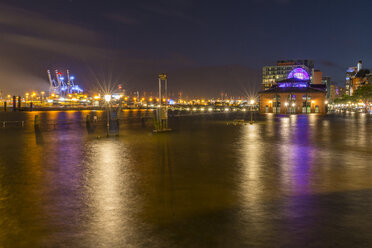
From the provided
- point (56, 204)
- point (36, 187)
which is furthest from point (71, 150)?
point (56, 204)

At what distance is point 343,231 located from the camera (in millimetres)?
5727

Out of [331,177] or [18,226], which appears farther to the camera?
[331,177]

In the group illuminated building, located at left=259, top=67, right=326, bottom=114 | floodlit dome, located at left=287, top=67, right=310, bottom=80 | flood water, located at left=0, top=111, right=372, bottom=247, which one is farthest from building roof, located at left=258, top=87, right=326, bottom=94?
flood water, located at left=0, top=111, right=372, bottom=247

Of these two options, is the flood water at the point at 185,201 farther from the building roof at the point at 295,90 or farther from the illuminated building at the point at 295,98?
the building roof at the point at 295,90

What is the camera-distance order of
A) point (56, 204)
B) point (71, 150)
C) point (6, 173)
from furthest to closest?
point (71, 150), point (6, 173), point (56, 204)

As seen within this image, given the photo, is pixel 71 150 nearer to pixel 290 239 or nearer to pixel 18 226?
pixel 18 226

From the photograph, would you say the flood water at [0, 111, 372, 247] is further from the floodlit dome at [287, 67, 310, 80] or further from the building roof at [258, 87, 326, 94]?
the floodlit dome at [287, 67, 310, 80]

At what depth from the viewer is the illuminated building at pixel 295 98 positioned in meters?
87.6

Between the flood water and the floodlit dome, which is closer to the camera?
the flood water

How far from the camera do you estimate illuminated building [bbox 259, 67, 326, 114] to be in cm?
8762

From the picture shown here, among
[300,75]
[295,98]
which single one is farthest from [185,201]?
[300,75]

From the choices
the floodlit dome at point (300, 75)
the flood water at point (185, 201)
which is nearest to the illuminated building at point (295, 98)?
the floodlit dome at point (300, 75)

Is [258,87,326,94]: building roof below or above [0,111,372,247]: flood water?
above

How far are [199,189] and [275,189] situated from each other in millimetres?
2176
